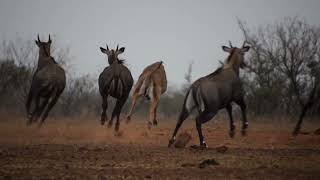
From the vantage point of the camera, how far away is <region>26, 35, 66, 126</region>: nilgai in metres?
16.7

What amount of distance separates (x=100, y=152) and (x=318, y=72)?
69.8 feet

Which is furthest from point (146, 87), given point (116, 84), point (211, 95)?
point (211, 95)

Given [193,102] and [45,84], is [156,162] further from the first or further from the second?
[45,84]

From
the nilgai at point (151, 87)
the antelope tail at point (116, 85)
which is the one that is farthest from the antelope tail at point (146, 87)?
the antelope tail at point (116, 85)

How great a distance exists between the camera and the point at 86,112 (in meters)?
32.8

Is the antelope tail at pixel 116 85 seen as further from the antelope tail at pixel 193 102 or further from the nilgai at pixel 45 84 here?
the antelope tail at pixel 193 102

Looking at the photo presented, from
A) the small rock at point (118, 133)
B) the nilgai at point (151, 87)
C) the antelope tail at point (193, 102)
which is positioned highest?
the nilgai at point (151, 87)

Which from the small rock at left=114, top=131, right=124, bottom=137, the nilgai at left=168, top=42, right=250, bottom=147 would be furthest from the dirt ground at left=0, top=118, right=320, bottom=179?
the small rock at left=114, top=131, right=124, bottom=137

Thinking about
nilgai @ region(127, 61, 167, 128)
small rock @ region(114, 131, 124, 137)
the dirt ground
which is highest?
nilgai @ region(127, 61, 167, 128)

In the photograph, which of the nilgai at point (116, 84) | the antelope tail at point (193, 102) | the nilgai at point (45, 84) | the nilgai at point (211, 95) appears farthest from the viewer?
the nilgai at point (45, 84)

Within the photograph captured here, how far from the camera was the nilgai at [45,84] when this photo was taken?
1673 cm

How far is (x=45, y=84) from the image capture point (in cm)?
1681

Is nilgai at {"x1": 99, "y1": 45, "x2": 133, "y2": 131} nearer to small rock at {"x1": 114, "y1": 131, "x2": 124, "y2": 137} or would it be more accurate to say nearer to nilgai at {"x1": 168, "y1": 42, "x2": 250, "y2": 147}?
small rock at {"x1": 114, "y1": 131, "x2": 124, "y2": 137}

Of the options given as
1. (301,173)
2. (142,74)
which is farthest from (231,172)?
(142,74)
